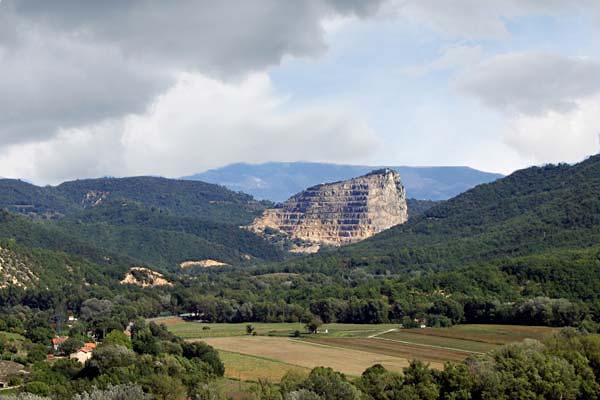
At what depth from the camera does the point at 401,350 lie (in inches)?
4122

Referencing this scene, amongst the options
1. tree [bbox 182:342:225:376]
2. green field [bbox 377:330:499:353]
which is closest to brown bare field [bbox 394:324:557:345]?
green field [bbox 377:330:499:353]

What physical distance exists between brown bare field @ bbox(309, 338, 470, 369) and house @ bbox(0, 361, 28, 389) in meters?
38.2

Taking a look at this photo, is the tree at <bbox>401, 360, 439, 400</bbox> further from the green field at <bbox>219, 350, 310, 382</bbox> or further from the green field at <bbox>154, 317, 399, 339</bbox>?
the green field at <bbox>154, 317, 399, 339</bbox>

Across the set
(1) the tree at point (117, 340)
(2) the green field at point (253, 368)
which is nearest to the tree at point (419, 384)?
(2) the green field at point (253, 368)

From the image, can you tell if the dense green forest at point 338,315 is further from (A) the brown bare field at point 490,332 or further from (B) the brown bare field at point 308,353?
(B) the brown bare field at point 308,353

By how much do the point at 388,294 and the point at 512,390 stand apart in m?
90.8

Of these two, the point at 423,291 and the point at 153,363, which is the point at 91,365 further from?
the point at 423,291

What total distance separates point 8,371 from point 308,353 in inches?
1323

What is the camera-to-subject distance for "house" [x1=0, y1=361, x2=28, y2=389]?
8819 centimetres

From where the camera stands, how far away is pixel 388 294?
522 feet

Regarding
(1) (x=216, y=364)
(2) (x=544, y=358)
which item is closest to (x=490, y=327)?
(1) (x=216, y=364)

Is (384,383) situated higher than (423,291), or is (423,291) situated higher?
(423,291)

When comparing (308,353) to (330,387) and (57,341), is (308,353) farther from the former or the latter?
(330,387)

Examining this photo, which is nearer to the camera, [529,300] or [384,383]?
[384,383]
